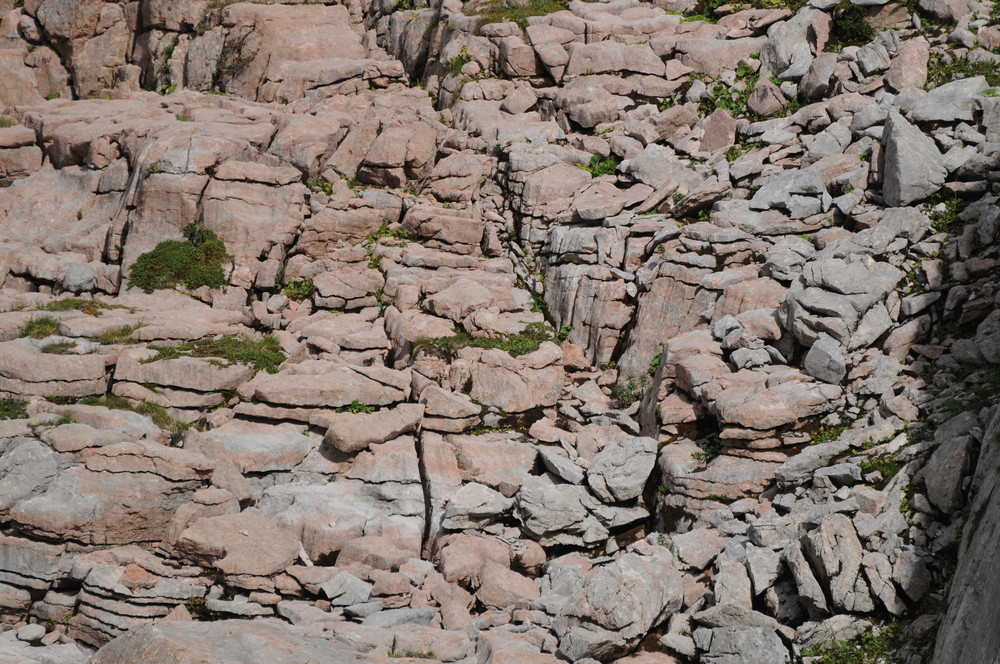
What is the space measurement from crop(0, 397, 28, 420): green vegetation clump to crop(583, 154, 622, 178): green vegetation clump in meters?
15.1

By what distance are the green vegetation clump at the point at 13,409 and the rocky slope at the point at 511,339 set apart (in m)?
0.08

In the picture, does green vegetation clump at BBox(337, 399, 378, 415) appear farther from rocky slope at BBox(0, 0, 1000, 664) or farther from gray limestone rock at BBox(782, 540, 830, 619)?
gray limestone rock at BBox(782, 540, 830, 619)

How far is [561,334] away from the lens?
70.7ft

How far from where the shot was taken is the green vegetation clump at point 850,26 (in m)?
24.4

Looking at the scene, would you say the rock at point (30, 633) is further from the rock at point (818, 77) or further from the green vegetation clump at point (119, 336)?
the rock at point (818, 77)

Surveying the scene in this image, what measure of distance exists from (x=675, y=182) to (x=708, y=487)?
9.65m

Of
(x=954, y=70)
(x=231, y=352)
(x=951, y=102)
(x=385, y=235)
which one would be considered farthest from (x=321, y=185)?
(x=954, y=70)

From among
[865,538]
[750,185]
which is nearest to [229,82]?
[750,185]

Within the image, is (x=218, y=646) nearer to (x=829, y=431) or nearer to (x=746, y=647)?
(x=746, y=647)

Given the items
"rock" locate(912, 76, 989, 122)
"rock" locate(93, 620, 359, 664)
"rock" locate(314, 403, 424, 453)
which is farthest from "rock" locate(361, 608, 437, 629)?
"rock" locate(912, 76, 989, 122)

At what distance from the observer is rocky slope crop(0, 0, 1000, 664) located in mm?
13188

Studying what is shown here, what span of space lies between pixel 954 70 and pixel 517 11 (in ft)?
44.7

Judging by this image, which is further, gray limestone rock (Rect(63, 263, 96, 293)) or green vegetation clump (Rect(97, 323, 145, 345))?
gray limestone rock (Rect(63, 263, 96, 293))

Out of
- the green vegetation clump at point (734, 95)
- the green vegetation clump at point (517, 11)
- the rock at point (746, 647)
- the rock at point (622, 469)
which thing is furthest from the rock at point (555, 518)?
the green vegetation clump at point (517, 11)
